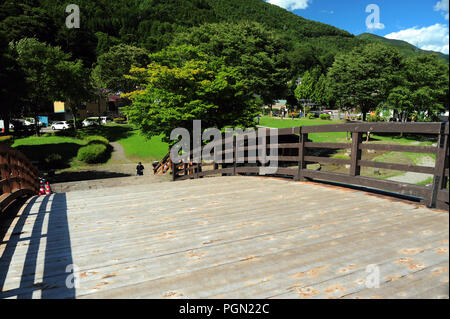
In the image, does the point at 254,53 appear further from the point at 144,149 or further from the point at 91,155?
the point at 91,155

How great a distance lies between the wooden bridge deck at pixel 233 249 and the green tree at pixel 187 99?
12.3 meters

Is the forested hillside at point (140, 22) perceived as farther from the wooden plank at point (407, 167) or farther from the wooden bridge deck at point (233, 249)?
the wooden bridge deck at point (233, 249)

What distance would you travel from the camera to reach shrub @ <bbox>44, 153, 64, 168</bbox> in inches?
936

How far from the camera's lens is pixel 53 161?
24062 millimetres

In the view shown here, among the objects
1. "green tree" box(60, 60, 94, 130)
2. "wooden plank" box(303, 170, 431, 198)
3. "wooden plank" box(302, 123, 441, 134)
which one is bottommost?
"wooden plank" box(303, 170, 431, 198)

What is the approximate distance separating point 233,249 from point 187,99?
15653 millimetres

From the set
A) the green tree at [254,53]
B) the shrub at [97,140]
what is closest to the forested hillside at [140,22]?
the green tree at [254,53]

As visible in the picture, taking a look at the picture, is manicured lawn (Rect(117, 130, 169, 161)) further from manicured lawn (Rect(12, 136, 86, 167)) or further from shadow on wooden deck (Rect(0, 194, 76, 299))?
shadow on wooden deck (Rect(0, 194, 76, 299))

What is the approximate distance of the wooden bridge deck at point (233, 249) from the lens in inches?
97.9

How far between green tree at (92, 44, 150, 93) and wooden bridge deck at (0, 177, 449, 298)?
58.3 m

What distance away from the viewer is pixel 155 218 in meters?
4.66

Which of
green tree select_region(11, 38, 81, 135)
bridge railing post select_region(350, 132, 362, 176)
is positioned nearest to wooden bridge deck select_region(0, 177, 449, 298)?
bridge railing post select_region(350, 132, 362, 176)

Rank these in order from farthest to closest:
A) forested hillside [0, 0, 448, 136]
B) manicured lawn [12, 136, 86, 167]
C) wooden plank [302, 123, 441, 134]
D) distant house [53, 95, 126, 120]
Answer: distant house [53, 95, 126, 120] → manicured lawn [12, 136, 86, 167] → forested hillside [0, 0, 448, 136] → wooden plank [302, 123, 441, 134]
